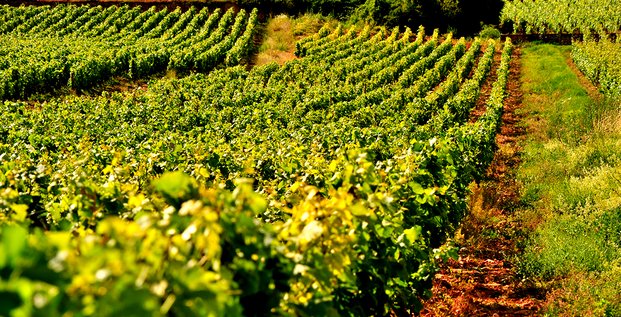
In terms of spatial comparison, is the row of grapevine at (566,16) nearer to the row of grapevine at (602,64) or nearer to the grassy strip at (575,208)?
the row of grapevine at (602,64)

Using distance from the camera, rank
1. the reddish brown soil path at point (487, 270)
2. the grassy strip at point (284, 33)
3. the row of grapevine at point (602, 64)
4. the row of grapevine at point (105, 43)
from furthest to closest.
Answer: the grassy strip at point (284, 33) < the row of grapevine at point (105, 43) < the row of grapevine at point (602, 64) < the reddish brown soil path at point (487, 270)

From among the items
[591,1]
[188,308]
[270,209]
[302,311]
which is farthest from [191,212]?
[591,1]

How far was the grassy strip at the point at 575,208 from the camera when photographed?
23.5 ft

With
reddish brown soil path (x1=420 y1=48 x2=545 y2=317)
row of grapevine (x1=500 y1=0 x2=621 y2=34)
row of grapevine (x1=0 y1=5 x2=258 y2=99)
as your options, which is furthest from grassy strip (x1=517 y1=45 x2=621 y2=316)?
row of grapevine (x1=500 y1=0 x2=621 y2=34)

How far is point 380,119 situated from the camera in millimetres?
19234

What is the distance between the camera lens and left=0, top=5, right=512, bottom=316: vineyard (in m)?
1.84

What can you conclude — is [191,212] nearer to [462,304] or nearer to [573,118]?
[462,304]

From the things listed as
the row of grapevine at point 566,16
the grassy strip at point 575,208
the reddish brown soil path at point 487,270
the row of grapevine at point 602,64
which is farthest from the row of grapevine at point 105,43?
the row of grapevine at point 566,16

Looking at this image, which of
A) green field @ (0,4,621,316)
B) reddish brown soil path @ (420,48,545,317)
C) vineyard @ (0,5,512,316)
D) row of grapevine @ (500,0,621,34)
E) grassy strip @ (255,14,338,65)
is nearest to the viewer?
vineyard @ (0,5,512,316)

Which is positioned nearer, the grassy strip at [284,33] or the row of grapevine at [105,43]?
the row of grapevine at [105,43]

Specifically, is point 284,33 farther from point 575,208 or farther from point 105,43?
point 575,208

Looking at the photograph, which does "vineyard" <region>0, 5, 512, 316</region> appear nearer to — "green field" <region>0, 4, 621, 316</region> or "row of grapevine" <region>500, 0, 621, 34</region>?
"green field" <region>0, 4, 621, 316</region>

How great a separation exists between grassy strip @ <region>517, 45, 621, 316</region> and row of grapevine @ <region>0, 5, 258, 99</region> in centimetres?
2011

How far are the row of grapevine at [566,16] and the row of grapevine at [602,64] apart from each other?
11979 mm
